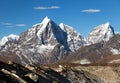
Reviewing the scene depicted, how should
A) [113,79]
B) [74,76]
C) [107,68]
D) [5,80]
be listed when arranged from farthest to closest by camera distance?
[107,68] < [113,79] < [74,76] < [5,80]

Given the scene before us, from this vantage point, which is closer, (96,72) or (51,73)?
(51,73)

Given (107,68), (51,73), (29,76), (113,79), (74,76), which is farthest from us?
(107,68)

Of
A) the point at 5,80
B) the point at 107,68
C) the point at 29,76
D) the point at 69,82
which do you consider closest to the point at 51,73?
the point at 69,82

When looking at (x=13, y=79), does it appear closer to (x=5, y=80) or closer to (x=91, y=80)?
(x=5, y=80)

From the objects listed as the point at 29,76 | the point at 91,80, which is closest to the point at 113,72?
the point at 91,80

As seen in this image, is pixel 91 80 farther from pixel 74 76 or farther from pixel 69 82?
pixel 69 82

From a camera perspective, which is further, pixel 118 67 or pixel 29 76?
pixel 118 67
